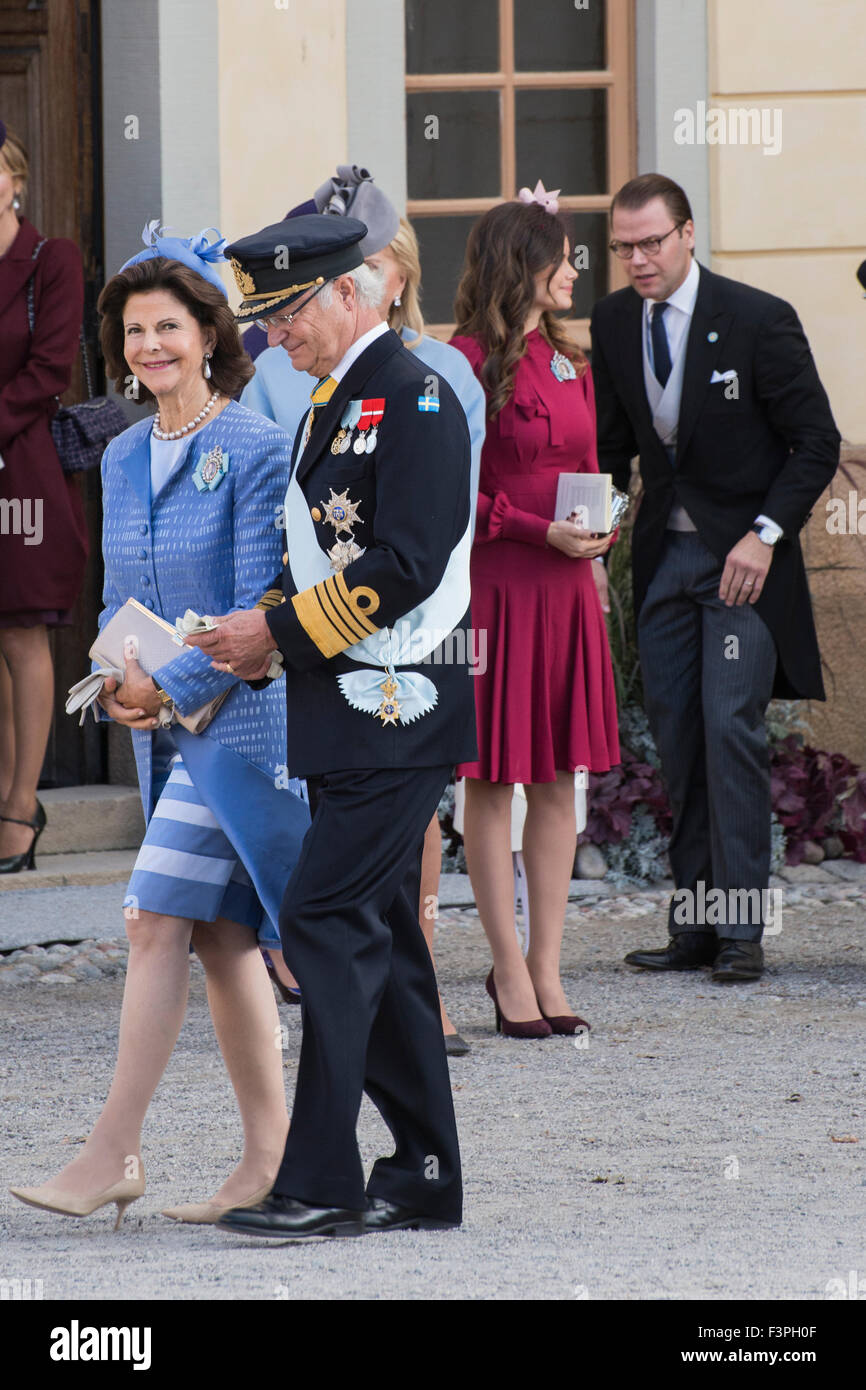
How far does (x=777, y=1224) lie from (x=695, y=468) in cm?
301

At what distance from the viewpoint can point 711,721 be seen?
6.33 metres

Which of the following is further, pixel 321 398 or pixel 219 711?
pixel 219 711

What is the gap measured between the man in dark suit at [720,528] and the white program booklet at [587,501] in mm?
945

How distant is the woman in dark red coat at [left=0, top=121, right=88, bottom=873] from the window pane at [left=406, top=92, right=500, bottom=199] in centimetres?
207

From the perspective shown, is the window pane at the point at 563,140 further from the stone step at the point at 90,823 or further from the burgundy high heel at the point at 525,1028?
the burgundy high heel at the point at 525,1028

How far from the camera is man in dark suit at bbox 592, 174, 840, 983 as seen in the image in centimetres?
627

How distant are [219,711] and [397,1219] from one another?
0.90 m

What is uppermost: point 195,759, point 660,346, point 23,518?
point 660,346

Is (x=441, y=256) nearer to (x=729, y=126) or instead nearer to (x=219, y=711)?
(x=729, y=126)

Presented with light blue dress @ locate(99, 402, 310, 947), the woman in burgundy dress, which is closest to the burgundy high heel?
the woman in burgundy dress

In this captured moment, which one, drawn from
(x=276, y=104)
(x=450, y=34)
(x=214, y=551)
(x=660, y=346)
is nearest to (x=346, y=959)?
(x=214, y=551)

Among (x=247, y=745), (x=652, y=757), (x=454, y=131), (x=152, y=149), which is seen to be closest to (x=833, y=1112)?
(x=247, y=745)

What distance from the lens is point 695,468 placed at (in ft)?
20.8

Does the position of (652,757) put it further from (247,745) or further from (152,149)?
(247,745)
